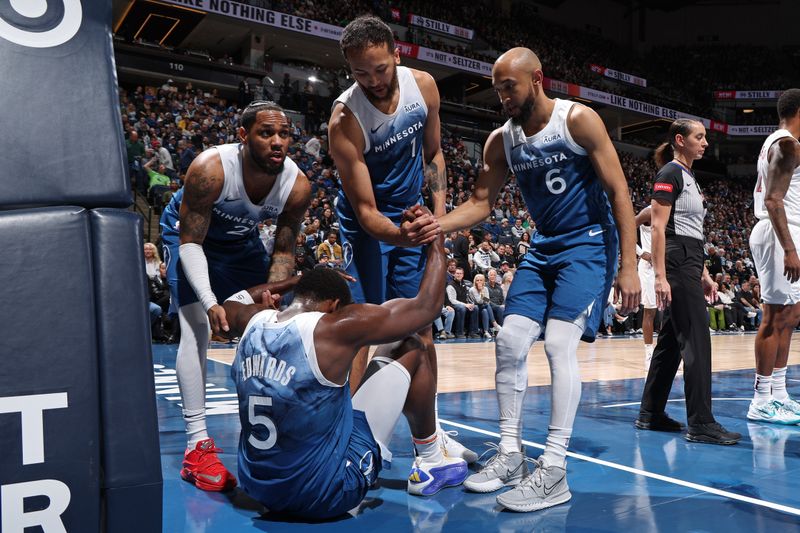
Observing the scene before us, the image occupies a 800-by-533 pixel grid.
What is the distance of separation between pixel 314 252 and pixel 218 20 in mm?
12279

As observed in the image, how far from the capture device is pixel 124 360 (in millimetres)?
878

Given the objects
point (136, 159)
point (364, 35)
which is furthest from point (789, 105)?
point (136, 159)

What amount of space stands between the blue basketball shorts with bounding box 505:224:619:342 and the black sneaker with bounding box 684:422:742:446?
49.8 inches

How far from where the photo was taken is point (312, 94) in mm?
20531

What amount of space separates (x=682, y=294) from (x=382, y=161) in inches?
78.5

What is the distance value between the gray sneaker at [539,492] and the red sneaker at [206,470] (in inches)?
44.5

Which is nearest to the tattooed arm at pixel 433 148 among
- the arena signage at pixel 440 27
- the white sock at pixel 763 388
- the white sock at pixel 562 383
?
the white sock at pixel 562 383

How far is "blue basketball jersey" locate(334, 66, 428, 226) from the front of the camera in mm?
2766

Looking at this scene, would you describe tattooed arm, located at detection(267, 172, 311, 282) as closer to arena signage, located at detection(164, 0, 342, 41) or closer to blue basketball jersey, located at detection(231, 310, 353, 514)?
blue basketball jersey, located at detection(231, 310, 353, 514)

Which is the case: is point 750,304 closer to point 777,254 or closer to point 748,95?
point 777,254

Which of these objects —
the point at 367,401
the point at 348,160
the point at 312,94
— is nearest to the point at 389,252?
the point at 348,160

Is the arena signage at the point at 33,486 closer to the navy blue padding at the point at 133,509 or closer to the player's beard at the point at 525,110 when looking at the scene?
the navy blue padding at the point at 133,509

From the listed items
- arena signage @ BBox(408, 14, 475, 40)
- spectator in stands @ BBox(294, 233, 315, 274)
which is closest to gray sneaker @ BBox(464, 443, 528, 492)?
spectator in stands @ BBox(294, 233, 315, 274)

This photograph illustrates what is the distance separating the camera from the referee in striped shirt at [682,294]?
3.55m
